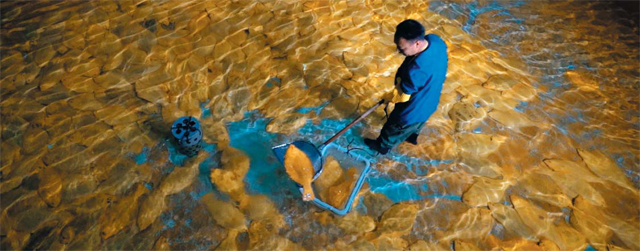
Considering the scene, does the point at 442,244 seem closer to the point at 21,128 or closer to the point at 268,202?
the point at 268,202

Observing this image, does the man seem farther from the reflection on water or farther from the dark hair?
the reflection on water

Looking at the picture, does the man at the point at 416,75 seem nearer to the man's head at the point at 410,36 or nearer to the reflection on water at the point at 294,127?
the man's head at the point at 410,36

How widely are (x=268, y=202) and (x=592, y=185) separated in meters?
2.87

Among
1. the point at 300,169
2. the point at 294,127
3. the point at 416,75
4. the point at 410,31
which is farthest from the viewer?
the point at 294,127

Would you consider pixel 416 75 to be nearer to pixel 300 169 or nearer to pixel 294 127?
pixel 300 169

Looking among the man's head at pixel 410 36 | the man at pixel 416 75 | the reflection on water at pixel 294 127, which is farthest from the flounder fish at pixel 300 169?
the man's head at pixel 410 36

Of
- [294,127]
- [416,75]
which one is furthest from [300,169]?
[416,75]

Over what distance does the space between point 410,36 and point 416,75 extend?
27cm

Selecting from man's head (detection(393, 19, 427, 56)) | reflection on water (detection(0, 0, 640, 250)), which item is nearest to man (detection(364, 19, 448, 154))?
man's head (detection(393, 19, 427, 56))

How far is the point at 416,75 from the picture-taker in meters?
2.32

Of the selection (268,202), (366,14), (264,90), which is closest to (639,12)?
(366,14)

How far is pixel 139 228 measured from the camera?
276 centimetres

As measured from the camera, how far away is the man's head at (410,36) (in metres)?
2.19

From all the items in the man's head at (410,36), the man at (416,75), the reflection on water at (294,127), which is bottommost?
the reflection on water at (294,127)
